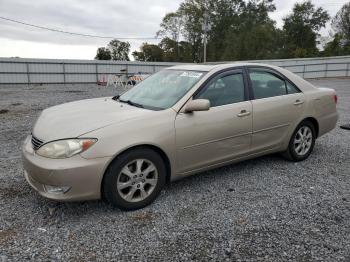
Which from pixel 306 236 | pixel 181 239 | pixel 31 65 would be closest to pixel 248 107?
pixel 306 236

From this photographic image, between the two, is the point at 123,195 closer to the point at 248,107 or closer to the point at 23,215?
the point at 23,215

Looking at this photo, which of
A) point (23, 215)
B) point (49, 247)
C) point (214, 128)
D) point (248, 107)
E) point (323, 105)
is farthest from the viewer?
point (323, 105)

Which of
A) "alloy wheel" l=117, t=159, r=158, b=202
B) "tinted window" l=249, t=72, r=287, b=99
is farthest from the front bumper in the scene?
"tinted window" l=249, t=72, r=287, b=99

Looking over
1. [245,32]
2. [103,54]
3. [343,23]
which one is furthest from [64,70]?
[103,54]

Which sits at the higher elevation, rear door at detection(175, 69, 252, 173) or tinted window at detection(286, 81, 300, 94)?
tinted window at detection(286, 81, 300, 94)

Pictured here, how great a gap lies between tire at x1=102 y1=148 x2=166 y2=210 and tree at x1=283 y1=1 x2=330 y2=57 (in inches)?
2209

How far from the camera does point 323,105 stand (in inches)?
195

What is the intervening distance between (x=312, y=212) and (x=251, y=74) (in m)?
1.97

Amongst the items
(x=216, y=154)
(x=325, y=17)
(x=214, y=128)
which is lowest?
(x=216, y=154)

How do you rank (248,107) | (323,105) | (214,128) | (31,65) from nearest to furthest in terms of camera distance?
1. (214,128)
2. (248,107)
3. (323,105)
4. (31,65)

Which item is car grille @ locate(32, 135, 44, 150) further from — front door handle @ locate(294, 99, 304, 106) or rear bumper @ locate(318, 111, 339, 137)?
rear bumper @ locate(318, 111, 339, 137)

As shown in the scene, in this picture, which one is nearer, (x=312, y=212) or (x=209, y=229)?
(x=209, y=229)

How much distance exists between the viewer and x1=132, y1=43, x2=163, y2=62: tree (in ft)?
210

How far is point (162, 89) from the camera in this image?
3.98 metres
